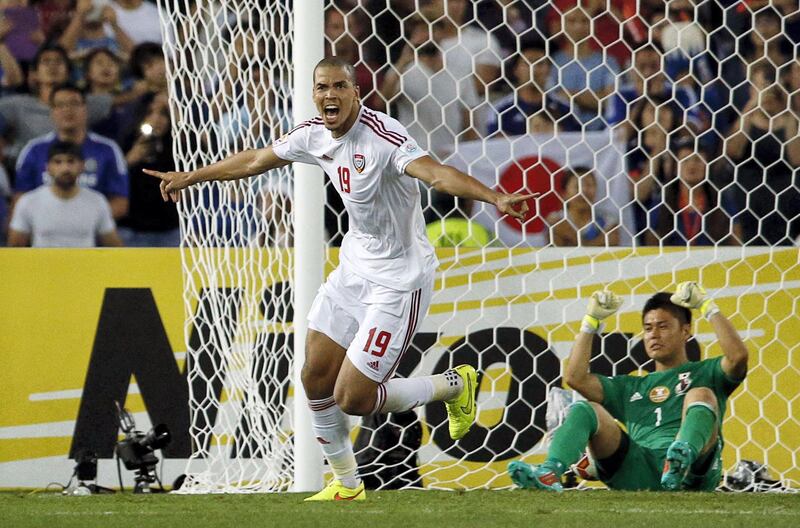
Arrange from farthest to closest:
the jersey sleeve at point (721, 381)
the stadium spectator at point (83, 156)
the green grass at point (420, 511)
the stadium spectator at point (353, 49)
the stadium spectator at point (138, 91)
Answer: the stadium spectator at point (138, 91) < the stadium spectator at point (83, 156) < the stadium spectator at point (353, 49) < the jersey sleeve at point (721, 381) < the green grass at point (420, 511)

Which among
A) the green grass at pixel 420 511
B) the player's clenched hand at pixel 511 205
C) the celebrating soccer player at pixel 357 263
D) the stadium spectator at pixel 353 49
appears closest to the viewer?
the player's clenched hand at pixel 511 205

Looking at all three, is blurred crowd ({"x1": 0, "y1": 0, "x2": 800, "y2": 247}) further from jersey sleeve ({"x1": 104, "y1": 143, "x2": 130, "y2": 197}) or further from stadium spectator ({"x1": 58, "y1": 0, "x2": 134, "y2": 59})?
stadium spectator ({"x1": 58, "y1": 0, "x2": 134, "y2": 59})

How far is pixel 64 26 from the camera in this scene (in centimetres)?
715

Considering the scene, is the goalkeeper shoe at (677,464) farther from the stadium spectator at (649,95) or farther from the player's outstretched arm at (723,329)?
the stadium spectator at (649,95)

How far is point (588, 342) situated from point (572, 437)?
0.52 metres

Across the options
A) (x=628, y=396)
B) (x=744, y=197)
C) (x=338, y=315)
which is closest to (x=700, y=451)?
(x=628, y=396)

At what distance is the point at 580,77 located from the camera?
6262 millimetres

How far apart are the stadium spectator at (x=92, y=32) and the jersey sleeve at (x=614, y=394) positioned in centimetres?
365

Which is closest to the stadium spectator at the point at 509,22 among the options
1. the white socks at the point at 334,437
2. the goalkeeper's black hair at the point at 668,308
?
the goalkeeper's black hair at the point at 668,308

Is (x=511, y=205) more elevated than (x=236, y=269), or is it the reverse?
(x=511, y=205)

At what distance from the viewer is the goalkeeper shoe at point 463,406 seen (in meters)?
4.86

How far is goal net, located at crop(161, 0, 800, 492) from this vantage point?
5.68m

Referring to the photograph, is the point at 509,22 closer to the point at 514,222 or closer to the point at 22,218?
the point at 514,222

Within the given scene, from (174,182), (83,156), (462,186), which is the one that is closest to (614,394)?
(462,186)
